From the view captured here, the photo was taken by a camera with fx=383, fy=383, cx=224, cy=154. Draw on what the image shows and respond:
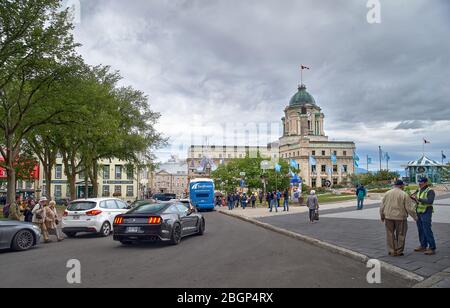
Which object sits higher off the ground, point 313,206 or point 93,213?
point 93,213

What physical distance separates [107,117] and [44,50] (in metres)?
7.65

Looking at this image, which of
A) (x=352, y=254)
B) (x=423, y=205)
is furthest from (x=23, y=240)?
(x=423, y=205)

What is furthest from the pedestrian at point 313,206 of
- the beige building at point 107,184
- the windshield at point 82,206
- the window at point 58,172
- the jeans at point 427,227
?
the window at point 58,172

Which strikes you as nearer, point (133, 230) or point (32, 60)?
point (133, 230)

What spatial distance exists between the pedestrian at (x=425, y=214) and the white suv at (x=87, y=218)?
1123cm

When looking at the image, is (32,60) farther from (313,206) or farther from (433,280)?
(433,280)

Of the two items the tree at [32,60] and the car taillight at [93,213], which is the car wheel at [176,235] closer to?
the car taillight at [93,213]

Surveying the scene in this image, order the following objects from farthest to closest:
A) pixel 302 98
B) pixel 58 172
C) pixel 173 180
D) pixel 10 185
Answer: pixel 173 180 < pixel 302 98 < pixel 58 172 < pixel 10 185

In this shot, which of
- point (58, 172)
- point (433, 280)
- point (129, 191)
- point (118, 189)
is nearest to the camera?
point (433, 280)

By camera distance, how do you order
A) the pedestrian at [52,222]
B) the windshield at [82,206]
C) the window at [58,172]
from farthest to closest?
the window at [58,172] → the windshield at [82,206] → the pedestrian at [52,222]

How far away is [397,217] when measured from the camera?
8938 millimetres

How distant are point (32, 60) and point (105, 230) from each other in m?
10.6

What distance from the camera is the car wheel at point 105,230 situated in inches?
600
